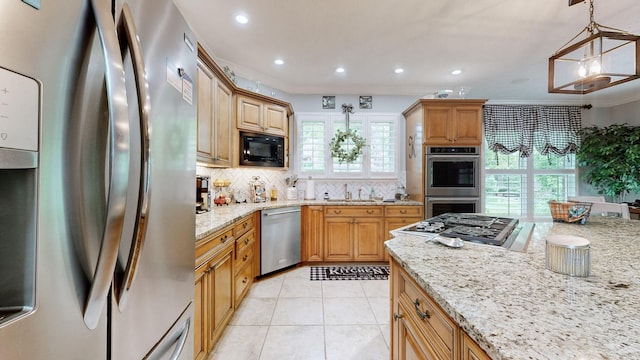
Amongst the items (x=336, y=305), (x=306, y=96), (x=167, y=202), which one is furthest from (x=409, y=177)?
(x=167, y=202)

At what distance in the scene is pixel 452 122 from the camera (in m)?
3.55

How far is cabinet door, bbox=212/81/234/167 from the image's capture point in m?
2.53

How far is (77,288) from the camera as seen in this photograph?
1.68 ft

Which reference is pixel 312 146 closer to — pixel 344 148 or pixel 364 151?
pixel 344 148

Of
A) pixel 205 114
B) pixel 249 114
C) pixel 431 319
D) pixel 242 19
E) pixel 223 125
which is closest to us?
pixel 431 319

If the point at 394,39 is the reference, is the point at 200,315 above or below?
below

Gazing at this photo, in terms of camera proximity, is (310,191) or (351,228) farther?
(310,191)

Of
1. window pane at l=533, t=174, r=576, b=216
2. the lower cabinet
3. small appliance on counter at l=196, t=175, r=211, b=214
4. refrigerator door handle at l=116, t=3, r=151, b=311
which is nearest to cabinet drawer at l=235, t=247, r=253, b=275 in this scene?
the lower cabinet


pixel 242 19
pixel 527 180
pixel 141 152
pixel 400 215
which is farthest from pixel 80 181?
pixel 527 180

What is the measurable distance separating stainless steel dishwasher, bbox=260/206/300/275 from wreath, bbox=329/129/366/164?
1.15 meters

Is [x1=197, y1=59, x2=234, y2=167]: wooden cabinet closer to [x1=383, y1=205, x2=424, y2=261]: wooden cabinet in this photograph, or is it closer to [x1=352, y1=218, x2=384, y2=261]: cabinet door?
[x1=352, y1=218, x2=384, y2=261]: cabinet door

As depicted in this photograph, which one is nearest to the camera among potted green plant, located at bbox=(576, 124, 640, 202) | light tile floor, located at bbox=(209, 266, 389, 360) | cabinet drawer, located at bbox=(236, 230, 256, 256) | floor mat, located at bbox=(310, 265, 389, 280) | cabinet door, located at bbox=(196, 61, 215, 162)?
light tile floor, located at bbox=(209, 266, 389, 360)

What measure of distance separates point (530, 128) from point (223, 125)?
17.2 ft

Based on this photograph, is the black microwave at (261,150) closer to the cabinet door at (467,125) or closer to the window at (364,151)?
the window at (364,151)
